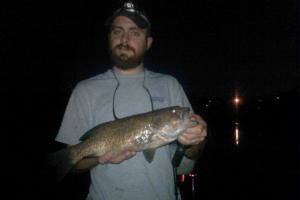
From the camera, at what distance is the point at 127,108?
363 cm

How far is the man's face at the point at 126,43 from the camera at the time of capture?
384 centimetres

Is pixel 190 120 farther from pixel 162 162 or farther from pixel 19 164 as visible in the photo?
pixel 19 164

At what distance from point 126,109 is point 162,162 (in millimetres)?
707

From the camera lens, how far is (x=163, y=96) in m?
3.78

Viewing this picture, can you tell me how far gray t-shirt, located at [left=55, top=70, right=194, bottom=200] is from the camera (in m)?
3.35

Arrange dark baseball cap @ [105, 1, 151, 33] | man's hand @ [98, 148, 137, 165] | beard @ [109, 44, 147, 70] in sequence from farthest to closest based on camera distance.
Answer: dark baseball cap @ [105, 1, 151, 33] → beard @ [109, 44, 147, 70] → man's hand @ [98, 148, 137, 165]

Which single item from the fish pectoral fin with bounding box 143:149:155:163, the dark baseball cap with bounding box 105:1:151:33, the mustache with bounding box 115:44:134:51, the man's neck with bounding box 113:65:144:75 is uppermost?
the dark baseball cap with bounding box 105:1:151:33

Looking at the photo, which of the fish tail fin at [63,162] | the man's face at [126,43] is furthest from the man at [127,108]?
the fish tail fin at [63,162]

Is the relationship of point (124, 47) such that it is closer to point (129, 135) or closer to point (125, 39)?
point (125, 39)

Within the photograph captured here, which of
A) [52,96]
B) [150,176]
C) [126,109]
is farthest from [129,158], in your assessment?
[52,96]

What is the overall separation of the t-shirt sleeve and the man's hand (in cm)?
45

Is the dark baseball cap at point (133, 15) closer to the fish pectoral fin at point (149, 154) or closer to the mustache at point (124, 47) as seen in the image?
the mustache at point (124, 47)

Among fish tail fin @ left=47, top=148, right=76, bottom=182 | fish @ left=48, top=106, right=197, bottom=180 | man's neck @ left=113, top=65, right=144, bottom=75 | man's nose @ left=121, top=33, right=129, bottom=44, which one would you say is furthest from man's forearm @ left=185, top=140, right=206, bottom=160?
man's nose @ left=121, top=33, right=129, bottom=44

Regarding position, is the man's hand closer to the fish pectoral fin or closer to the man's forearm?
the fish pectoral fin
